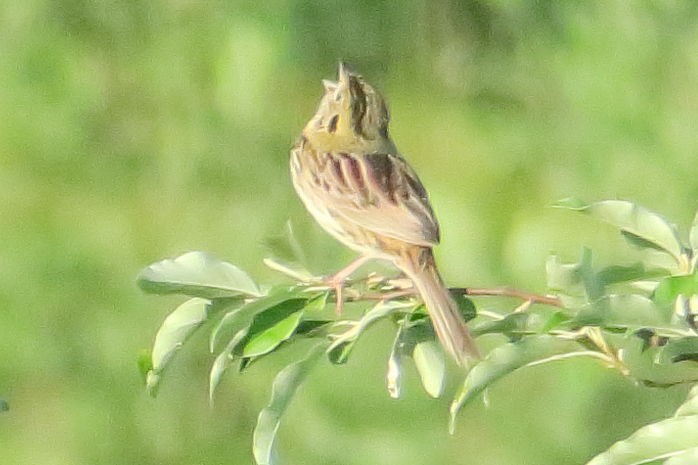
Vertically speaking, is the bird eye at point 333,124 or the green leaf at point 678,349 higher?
the bird eye at point 333,124

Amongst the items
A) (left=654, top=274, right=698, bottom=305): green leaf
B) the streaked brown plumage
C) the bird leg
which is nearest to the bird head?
the streaked brown plumage

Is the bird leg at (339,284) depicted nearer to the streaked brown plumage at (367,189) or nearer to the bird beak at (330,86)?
the streaked brown plumage at (367,189)

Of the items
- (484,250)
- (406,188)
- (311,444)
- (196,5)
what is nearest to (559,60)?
(484,250)

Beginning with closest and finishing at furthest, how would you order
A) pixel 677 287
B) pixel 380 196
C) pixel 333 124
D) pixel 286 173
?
pixel 677 287
pixel 380 196
pixel 333 124
pixel 286 173

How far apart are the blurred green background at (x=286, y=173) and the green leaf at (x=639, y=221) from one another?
37.5 inches

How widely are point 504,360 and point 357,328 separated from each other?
0.26ft

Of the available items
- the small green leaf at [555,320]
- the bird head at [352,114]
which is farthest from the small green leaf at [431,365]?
the bird head at [352,114]

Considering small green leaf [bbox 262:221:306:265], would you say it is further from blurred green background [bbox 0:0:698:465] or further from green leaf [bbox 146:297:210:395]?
blurred green background [bbox 0:0:698:465]

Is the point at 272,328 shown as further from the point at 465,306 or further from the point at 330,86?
the point at 330,86

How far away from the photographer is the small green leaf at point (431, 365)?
0.67 metres

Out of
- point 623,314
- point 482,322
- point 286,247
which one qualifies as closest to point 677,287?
point 623,314

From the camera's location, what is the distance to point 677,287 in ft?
1.82

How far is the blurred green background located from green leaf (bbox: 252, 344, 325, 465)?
91 centimetres

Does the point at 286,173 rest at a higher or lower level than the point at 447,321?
lower
